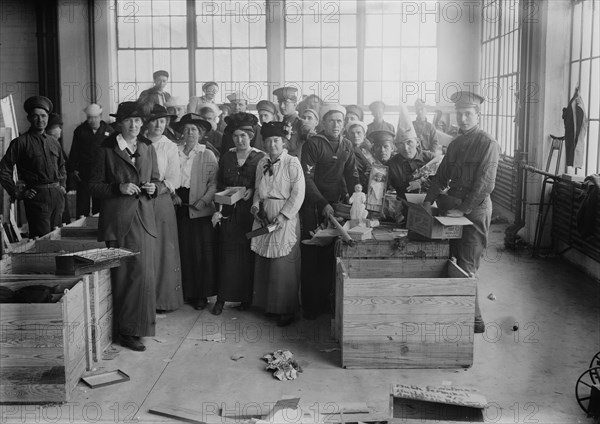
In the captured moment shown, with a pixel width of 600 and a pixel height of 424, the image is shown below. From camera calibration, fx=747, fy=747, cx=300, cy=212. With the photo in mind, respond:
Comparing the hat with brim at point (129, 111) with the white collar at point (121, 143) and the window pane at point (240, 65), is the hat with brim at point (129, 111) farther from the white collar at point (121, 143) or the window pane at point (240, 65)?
the window pane at point (240, 65)

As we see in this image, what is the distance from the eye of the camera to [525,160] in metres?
9.59

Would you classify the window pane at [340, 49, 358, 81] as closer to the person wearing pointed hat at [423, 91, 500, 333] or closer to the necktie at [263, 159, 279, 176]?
the person wearing pointed hat at [423, 91, 500, 333]

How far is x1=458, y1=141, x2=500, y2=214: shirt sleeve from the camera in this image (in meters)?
6.05

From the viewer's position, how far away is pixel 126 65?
46.7 ft

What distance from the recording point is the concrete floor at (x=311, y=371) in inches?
184

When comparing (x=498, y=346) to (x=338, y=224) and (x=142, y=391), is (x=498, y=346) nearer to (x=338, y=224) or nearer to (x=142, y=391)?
(x=338, y=224)

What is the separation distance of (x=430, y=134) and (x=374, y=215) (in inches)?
197

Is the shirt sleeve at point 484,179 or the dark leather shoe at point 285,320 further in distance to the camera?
the dark leather shoe at point 285,320

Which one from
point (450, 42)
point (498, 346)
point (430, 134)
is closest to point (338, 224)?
point (498, 346)

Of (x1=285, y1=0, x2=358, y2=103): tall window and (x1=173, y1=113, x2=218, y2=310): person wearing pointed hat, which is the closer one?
(x1=173, y1=113, x2=218, y2=310): person wearing pointed hat

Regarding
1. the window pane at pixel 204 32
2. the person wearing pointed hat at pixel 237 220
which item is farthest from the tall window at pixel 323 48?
the person wearing pointed hat at pixel 237 220

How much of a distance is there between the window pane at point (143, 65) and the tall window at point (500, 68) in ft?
20.8

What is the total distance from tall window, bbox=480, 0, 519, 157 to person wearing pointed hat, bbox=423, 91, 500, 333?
4936 mm

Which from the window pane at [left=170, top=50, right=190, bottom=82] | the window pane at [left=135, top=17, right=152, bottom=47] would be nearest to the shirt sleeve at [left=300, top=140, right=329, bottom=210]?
the window pane at [left=170, top=50, right=190, bottom=82]
